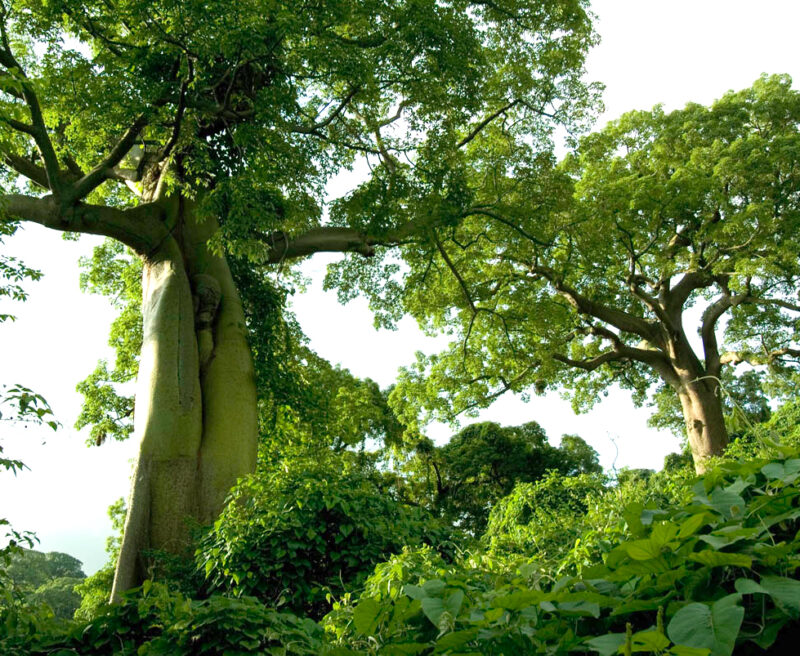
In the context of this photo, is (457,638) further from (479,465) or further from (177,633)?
(479,465)

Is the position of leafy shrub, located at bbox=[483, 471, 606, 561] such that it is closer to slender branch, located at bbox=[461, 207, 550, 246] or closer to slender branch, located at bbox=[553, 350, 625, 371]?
slender branch, located at bbox=[461, 207, 550, 246]

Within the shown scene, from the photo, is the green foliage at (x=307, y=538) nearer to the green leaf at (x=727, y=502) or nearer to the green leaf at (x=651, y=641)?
the green leaf at (x=727, y=502)

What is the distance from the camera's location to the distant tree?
66.7 ft

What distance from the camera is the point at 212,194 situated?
26.7ft

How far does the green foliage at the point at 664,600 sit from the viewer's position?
154cm

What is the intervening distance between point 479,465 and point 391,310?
9630 millimetres

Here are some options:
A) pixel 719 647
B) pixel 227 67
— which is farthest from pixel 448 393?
pixel 719 647

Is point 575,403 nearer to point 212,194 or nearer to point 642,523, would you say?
point 212,194

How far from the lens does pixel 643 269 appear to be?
55.5ft

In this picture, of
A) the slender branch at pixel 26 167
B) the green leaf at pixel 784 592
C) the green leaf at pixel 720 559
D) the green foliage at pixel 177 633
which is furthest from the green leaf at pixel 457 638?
the slender branch at pixel 26 167

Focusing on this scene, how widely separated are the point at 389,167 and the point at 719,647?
9741 mm

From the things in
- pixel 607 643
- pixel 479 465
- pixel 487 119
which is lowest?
pixel 607 643

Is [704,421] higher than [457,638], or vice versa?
[704,421]

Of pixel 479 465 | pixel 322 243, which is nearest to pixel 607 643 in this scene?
pixel 322 243
